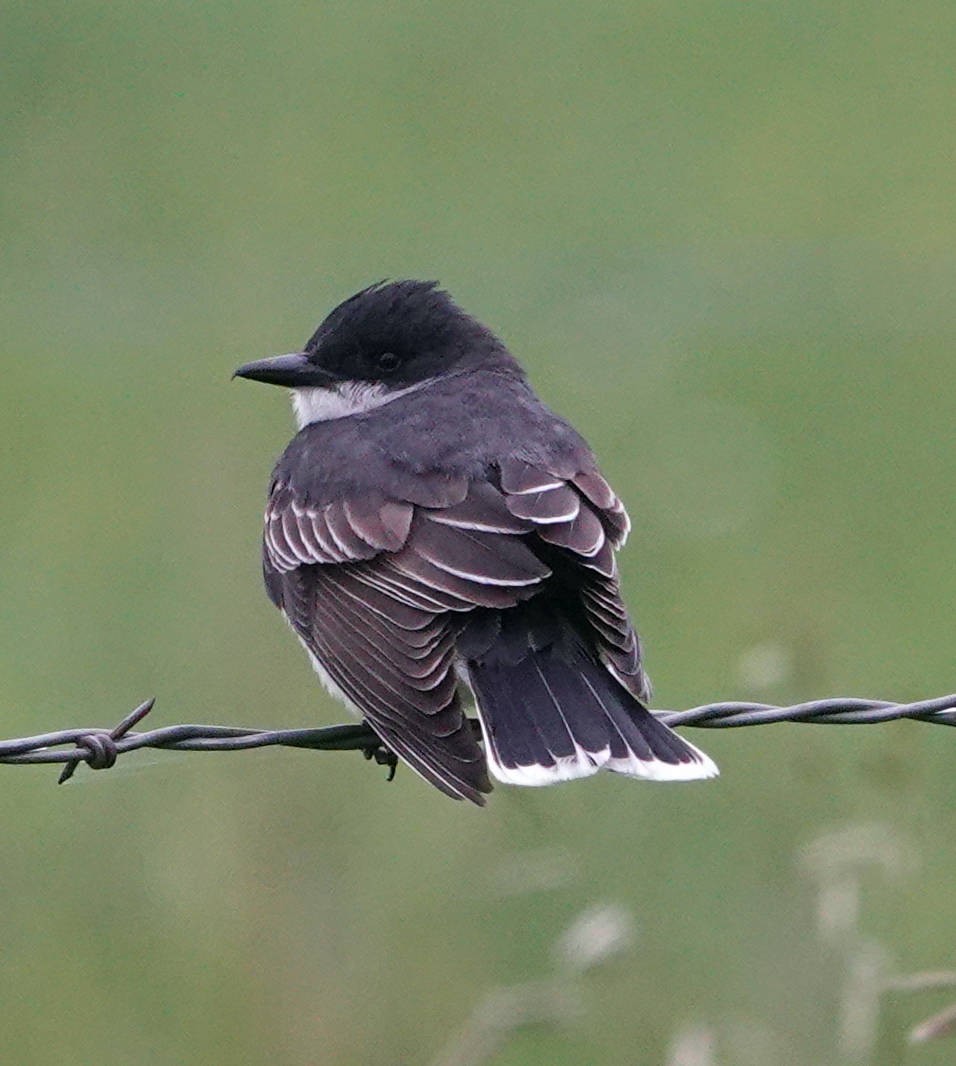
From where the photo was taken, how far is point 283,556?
677cm

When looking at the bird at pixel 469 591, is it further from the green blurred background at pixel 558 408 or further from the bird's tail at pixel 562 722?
the green blurred background at pixel 558 408

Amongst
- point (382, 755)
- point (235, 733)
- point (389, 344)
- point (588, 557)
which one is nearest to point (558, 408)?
point (389, 344)

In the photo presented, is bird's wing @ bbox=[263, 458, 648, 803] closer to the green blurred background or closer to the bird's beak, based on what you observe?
the green blurred background

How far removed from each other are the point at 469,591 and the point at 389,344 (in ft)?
5.74

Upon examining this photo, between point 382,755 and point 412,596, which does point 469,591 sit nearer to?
point 412,596

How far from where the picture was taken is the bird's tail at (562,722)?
5.78 metres

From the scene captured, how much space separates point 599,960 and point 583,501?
4.76 feet

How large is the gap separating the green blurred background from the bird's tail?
24 centimetres

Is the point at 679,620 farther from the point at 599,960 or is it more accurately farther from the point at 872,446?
the point at 599,960

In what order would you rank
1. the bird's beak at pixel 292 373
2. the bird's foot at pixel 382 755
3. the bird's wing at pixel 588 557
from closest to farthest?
1. the bird's wing at pixel 588 557
2. the bird's foot at pixel 382 755
3. the bird's beak at pixel 292 373

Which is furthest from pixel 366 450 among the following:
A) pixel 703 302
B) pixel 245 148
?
pixel 245 148

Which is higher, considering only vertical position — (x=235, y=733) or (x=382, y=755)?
(x=235, y=733)

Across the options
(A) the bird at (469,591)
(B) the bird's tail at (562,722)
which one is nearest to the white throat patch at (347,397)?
(A) the bird at (469,591)

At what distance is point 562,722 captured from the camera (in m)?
5.94
